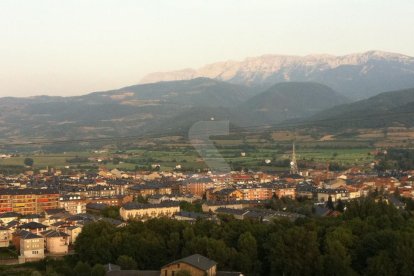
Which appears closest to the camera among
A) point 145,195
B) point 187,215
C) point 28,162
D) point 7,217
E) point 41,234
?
point 41,234

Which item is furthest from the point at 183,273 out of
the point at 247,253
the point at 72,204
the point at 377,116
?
the point at 377,116

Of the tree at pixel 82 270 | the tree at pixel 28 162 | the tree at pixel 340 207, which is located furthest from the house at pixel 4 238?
the tree at pixel 28 162

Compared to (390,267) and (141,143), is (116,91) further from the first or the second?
(390,267)

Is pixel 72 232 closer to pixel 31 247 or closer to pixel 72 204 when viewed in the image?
pixel 31 247

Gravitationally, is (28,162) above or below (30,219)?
below

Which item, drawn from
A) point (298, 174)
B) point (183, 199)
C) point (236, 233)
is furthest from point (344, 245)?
point (298, 174)
